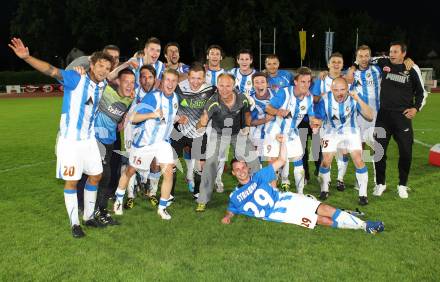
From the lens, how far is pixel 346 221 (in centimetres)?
492

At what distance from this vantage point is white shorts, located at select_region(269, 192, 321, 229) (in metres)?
4.95

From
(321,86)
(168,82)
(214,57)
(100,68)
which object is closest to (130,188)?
(168,82)

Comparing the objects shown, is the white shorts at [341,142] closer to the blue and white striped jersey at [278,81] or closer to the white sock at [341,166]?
the white sock at [341,166]

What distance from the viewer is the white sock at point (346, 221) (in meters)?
4.88

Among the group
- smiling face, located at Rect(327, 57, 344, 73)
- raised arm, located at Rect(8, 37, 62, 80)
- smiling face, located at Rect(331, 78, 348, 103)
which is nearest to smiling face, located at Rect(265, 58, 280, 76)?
smiling face, located at Rect(327, 57, 344, 73)

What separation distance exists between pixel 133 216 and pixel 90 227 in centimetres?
60

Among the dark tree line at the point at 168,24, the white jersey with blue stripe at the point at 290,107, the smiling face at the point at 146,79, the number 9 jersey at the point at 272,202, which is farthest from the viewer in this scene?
the dark tree line at the point at 168,24

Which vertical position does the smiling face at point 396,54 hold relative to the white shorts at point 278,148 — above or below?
above

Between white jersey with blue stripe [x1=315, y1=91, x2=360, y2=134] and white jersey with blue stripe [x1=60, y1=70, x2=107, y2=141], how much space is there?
10.3ft

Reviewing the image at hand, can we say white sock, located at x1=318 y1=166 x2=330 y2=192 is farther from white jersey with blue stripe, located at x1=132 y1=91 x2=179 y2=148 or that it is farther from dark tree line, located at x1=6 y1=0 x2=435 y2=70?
dark tree line, located at x1=6 y1=0 x2=435 y2=70

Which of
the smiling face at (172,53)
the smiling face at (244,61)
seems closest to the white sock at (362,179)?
the smiling face at (244,61)

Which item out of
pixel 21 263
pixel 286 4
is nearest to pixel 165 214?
pixel 21 263

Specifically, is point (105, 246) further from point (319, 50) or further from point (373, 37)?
point (373, 37)

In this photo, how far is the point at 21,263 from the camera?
4227mm
